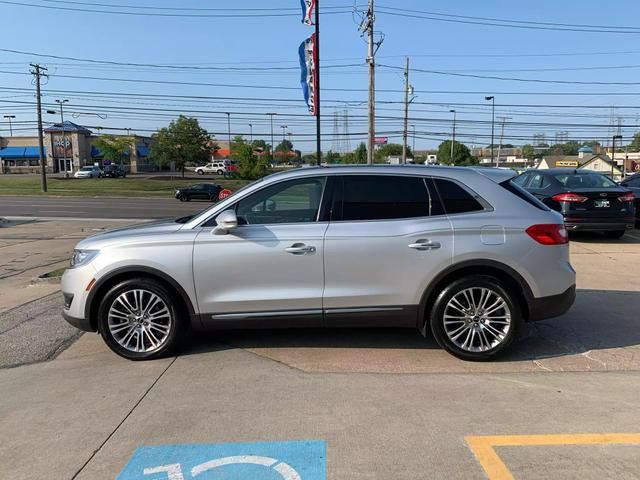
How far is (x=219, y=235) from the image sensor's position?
4617 millimetres

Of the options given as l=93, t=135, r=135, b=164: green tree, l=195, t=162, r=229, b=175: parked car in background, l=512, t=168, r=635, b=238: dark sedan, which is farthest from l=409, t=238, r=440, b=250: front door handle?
l=93, t=135, r=135, b=164: green tree

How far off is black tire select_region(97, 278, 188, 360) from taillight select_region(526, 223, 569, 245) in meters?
3.28

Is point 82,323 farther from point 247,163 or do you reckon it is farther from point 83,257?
point 247,163

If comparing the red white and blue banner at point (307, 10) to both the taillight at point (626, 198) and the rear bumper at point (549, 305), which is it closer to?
the taillight at point (626, 198)

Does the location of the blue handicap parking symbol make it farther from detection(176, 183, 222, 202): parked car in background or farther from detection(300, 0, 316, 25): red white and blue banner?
detection(176, 183, 222, 202): parked car in background

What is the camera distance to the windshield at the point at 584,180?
11.5 m

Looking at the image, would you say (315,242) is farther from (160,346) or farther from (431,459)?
(431,459)

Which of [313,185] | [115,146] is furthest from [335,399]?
[115,146]

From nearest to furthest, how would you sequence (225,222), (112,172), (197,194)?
(225,222)
(197,194)
(112,172)

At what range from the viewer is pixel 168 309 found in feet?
15.5

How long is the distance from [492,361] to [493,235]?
1.16 metres

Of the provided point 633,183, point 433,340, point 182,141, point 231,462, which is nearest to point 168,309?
point 231,462

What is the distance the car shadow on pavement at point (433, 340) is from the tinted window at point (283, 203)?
1.30 metres

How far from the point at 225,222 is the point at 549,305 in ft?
9.86
